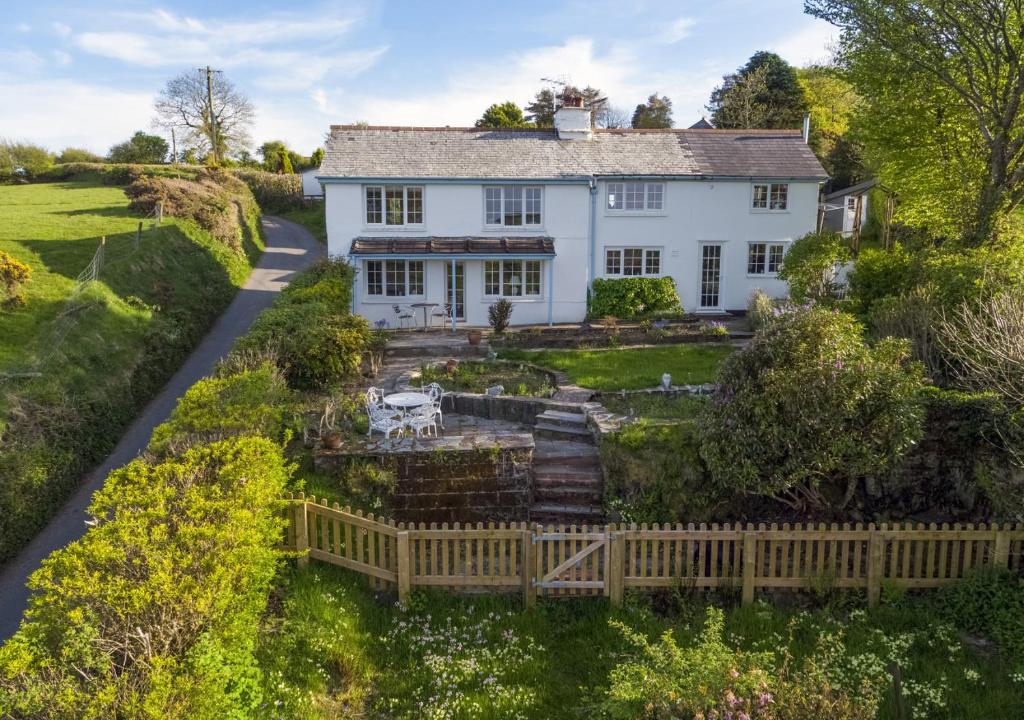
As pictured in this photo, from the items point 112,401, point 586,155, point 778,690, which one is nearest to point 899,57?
point 586,155

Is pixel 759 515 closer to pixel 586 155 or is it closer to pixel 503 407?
A: pixel 503 407

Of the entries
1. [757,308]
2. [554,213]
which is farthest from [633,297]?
[757,308]

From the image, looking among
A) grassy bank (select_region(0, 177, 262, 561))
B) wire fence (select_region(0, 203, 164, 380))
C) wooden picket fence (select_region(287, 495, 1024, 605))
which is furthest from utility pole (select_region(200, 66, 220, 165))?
wooden picket fence (select_region(287, 495, 1024, 605))

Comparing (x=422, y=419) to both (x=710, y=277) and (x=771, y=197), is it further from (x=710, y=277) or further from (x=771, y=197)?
(x=771, y=197)

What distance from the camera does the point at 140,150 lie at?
60.8 meters

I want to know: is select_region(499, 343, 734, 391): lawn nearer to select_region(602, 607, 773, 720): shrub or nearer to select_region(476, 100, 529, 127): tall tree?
select_region(602, 607, 773, 720): shrub

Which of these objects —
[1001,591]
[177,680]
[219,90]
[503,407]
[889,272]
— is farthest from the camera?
[219,90]

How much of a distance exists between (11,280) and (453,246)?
12.8 metres

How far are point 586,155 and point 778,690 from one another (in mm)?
22876

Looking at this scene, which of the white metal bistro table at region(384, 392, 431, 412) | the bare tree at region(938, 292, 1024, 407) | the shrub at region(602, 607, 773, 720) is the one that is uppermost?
the bare tree at region(938, 292, 1024, 407)

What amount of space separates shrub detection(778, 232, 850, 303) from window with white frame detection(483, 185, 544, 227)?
8.58m

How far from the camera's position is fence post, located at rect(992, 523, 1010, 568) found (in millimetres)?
9633

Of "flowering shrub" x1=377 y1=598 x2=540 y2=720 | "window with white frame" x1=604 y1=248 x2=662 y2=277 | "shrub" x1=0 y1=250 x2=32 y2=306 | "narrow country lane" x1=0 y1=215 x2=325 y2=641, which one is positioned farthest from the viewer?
"window with white frame" x1=604 y1=248 x2=662 y2=277

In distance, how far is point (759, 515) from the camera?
11703 millimetres
